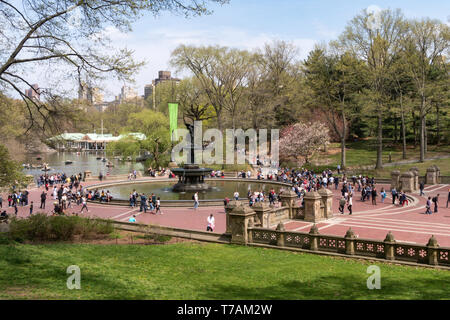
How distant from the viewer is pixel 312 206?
24.4 m

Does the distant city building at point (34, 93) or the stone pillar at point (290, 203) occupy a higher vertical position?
the distant city building at point (34, 93)

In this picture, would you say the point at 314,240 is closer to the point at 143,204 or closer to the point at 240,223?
the point at 240,223

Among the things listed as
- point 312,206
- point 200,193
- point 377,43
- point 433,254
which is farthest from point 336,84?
point 433,254

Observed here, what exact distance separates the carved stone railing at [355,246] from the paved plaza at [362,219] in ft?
12.9

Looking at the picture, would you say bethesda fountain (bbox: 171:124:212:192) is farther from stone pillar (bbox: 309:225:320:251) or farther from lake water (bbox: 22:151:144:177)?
stone pillar (bbox: 309:225:320:251)

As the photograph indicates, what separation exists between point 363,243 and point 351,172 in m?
35.6

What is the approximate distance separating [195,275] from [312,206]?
1328 centimetres

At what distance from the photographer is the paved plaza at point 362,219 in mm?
20609

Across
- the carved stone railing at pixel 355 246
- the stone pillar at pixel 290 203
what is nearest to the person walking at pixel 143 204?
the stone pillar at pixel 290 203

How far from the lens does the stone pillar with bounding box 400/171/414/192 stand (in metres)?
36.6

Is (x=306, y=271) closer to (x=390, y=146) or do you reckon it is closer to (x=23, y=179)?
(x=23, y=179)

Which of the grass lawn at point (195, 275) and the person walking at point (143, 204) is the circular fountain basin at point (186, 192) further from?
the grass lawn at point (195, 275)

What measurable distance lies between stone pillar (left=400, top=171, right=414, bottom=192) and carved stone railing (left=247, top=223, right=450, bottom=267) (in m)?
22.3

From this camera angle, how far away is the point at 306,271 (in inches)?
524
